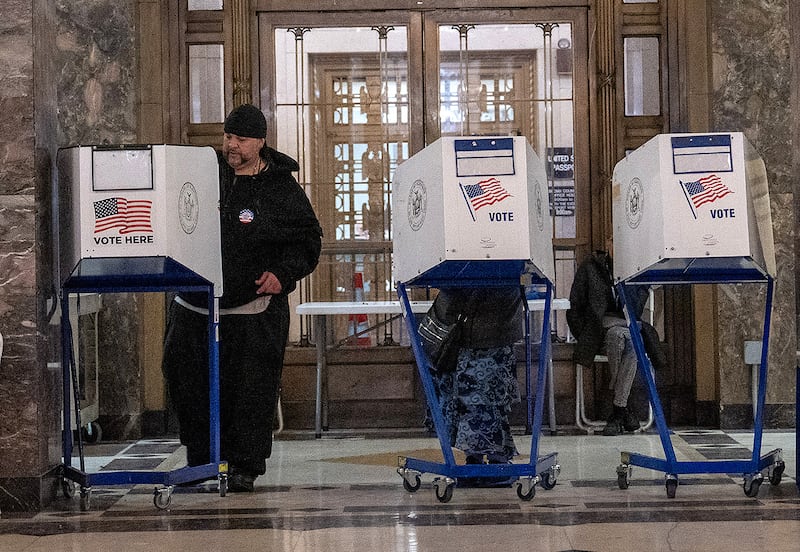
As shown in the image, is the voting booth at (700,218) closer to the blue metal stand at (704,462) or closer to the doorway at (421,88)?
the blue metal stand at (704,462)

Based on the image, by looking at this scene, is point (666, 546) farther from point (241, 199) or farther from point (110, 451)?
point (110, 451)

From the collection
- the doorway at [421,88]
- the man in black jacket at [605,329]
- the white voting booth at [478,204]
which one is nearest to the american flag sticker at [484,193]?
the white voting booth at [478,204]

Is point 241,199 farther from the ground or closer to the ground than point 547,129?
closer to the ground

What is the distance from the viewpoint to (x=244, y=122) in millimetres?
4883

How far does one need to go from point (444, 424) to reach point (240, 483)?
862 mm

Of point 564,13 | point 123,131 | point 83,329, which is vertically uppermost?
point 564,13

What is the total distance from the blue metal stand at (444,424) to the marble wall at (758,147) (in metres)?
2.25

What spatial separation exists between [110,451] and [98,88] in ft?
6.47

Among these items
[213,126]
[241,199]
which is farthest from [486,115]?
[241,199]

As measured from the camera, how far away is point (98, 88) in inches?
262

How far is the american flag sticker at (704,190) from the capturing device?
4.39m

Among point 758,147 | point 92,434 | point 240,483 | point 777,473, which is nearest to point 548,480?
point 777,473

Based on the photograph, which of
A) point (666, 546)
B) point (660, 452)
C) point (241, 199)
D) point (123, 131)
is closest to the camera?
point (666, 546)

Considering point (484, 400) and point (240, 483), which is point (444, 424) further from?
point (240, 483)
